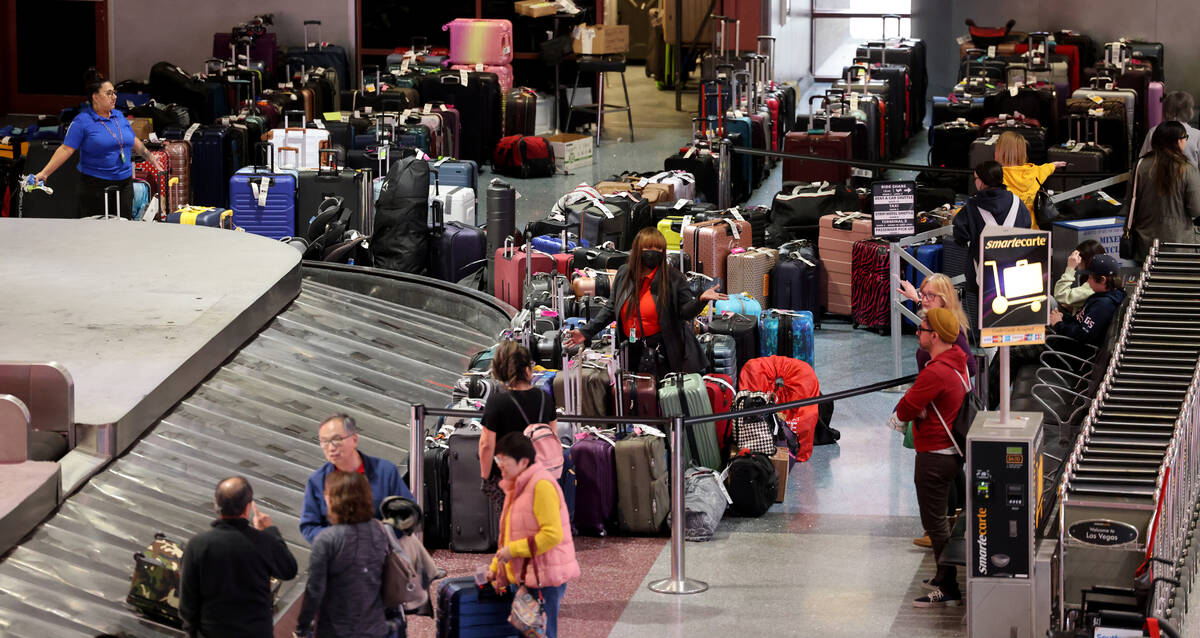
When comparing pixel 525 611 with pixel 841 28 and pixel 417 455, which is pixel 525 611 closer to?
pixel 417 455

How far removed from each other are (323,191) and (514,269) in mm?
2382

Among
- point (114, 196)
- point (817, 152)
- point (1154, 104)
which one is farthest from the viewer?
point (1154, 104)

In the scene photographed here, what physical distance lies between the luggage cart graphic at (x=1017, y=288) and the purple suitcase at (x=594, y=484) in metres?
2.21

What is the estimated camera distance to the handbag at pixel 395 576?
17.9 feet

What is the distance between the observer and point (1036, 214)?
1076 cm

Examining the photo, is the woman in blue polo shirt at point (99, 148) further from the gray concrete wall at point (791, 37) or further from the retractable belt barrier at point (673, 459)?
the gray concrete wall at point (791, 37)

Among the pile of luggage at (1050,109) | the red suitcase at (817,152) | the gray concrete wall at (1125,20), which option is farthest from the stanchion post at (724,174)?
the gray concrete wall at (1125,20)

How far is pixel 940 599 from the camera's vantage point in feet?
23.1

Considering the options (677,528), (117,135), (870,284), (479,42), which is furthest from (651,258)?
(479,42)

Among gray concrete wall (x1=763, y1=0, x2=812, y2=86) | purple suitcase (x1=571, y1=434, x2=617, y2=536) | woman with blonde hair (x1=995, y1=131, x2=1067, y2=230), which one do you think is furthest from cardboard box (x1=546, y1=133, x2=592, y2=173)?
purple suitcase (x1=571, y1=434, x2=617, y2=536)

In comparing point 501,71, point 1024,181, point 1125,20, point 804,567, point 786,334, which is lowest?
point 804,567

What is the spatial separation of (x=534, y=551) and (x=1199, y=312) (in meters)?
4.34

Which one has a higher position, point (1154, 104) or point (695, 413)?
point (1154, 104)

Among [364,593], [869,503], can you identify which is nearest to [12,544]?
[364,593]
